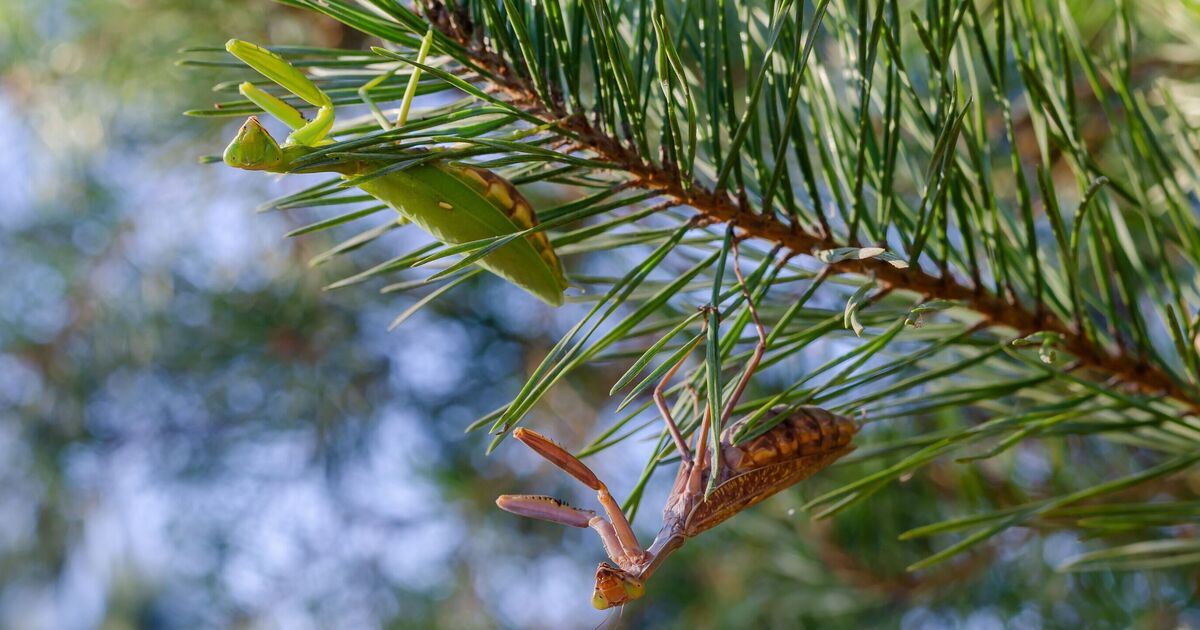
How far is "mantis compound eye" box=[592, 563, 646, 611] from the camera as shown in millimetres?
831

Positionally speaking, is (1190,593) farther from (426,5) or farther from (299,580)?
(299,580)

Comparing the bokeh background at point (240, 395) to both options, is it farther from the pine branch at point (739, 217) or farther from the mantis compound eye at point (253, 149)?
the mantis compound eye at point (253, 149)

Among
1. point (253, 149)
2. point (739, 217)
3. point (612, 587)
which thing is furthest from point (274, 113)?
point (612, 587)

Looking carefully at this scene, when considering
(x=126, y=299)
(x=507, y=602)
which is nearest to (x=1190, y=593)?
(x=507, y=602)

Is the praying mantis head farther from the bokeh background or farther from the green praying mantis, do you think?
the bokeh background

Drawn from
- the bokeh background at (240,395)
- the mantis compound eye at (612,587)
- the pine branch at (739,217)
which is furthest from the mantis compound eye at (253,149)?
the bokeh background at (240,395)

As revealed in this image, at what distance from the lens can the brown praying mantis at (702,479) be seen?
80 cm

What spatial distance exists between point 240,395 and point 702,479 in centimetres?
196

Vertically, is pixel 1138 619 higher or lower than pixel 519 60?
lower

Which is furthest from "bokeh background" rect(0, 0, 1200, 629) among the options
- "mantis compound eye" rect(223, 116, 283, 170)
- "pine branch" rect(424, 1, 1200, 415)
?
"mantis compound eye" rect(223, 116, 283, 170)

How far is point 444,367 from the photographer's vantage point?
258 cm

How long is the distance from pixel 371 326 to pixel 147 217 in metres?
0.60

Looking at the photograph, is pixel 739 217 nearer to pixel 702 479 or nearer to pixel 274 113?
pixel 702 479

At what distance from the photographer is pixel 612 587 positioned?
833 mm
